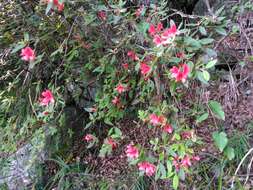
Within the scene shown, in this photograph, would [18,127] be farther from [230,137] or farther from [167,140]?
[230,137]

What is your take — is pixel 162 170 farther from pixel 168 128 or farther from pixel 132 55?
pixel 132 55

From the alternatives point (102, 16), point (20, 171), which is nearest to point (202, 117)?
point (102, 16)

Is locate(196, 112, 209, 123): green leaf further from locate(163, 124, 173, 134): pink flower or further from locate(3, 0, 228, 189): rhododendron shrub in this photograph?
locate(163, 124, 173, 134): pink flower

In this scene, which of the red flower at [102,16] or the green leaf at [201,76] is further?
the red flower at [102,16]

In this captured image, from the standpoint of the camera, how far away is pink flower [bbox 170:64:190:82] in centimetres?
158

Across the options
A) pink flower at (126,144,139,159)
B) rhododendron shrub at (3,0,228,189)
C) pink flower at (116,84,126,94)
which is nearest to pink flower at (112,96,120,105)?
rhododendron shrub at (3,0,228,189)

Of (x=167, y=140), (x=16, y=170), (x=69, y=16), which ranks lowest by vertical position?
(x=16, y=170)

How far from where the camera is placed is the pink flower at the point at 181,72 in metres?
1.58

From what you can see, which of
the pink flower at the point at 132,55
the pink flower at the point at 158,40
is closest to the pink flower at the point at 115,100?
the pink flower at the point at 132,55

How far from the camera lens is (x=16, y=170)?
2.53 metres

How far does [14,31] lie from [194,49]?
3.67 ft

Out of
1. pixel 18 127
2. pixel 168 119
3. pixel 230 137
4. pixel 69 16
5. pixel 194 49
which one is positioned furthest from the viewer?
pixel 18 127

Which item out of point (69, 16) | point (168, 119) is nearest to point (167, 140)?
point (168, 119)

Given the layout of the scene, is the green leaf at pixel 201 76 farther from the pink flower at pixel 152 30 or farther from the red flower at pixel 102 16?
the red flower at pixel 102 16
